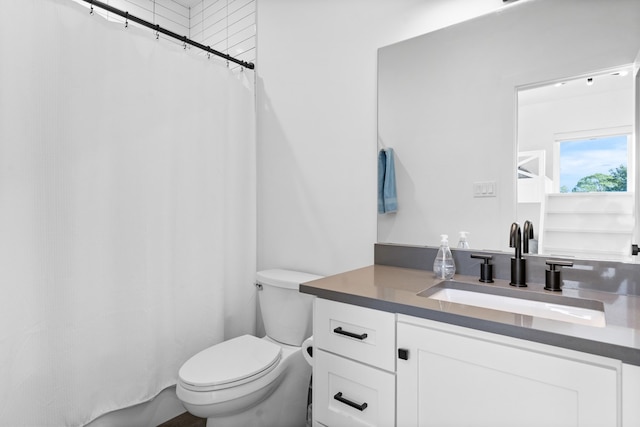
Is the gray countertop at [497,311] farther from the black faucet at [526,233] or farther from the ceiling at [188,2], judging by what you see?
the ceiling at [188,2]

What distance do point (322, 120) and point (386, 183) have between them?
553 millimetres

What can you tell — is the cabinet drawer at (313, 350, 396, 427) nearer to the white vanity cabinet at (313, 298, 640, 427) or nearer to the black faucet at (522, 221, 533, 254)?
the white vanity cabinet at (313, 298, 640, 427)

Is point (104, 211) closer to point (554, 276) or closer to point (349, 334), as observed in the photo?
point (349, 334)

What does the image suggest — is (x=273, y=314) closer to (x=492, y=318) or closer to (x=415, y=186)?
(x=415, y=186)

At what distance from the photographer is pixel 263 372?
4.92ft

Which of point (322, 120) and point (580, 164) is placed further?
point (322, 120)

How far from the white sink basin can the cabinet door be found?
0.73ft

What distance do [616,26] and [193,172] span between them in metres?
1.84

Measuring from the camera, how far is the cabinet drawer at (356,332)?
1.06 m

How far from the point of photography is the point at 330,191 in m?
1.93

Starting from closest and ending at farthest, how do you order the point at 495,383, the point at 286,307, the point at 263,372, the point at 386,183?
the point at 495,383 → the point at 263,372 → the point at 386,183 → the point at 286,307

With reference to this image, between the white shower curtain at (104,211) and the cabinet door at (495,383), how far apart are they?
127 cm

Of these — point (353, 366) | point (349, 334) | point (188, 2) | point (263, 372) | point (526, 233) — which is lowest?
point (263, 372)

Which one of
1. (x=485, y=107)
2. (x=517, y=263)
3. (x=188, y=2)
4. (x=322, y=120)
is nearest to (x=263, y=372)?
(x=517, y=263)
